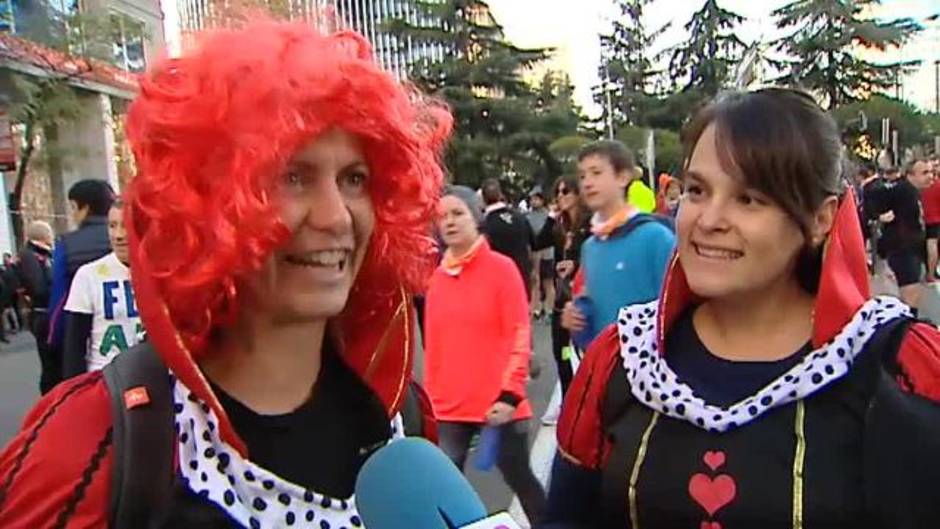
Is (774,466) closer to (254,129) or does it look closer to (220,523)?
(220,523)

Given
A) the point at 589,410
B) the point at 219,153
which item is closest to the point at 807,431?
the point at 589,410

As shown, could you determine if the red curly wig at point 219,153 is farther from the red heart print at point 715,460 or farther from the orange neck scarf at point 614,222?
the orange neck scarf at point 614,222

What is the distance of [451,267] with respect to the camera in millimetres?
4480

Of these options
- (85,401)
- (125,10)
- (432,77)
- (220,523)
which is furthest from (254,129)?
(432,77)

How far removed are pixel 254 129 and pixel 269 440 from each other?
20.1 inches

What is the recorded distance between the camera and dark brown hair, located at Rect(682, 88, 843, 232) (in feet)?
5.82

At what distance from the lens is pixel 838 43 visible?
5250 cm

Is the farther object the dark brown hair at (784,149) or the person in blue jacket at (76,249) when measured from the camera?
the person in blue jacket at (76,249)

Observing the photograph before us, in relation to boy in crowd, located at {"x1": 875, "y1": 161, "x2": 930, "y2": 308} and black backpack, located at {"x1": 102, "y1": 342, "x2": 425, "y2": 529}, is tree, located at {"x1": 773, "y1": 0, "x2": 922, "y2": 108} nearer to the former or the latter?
boy in crowd, located at {"x1": 875, "y1": 161, "x2": 930, "y2": 308}

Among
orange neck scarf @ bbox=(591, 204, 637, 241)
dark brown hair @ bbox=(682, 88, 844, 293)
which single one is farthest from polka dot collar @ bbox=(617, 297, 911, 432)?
orange neck scarf @ bbox=(591, 204, 637, 241)

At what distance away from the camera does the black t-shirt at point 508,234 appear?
27.5 feet

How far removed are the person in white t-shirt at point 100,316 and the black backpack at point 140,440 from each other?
2.93 metres

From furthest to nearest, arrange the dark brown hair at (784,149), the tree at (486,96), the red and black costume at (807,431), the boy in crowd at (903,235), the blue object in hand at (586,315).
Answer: the tree at (486,96) → the boy in crowd at (903,235) → the blue object in hand at (586,315) → the dark brown hair at (784,149) → the red and black costume at (807,431)

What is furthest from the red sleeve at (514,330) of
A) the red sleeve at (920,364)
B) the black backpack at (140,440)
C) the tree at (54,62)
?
the tree at (54,62)
